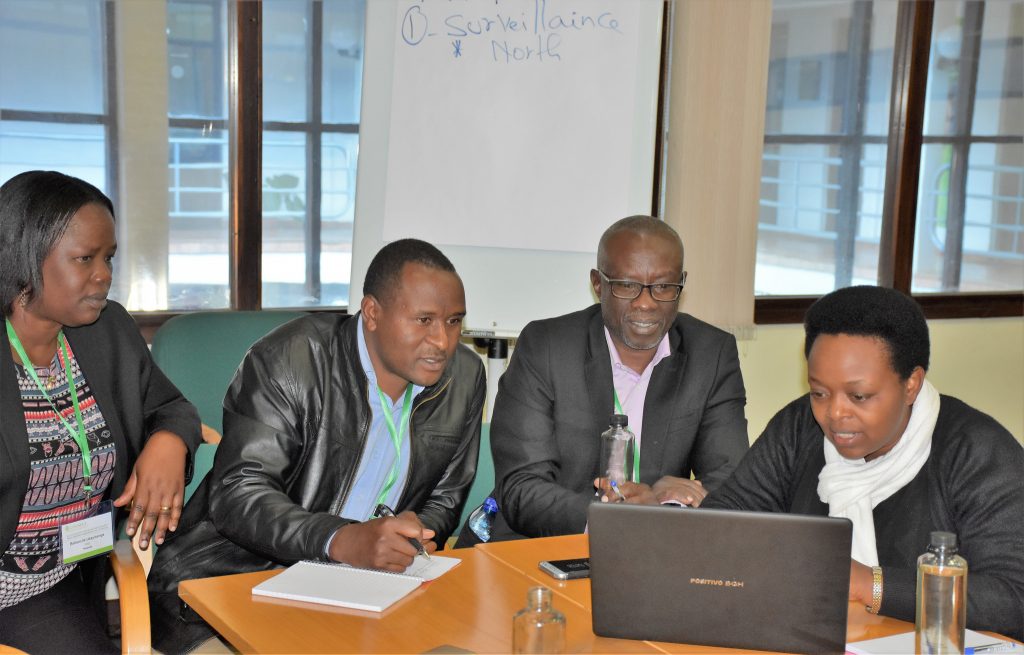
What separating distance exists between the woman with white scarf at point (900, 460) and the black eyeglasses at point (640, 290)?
0.83 meters

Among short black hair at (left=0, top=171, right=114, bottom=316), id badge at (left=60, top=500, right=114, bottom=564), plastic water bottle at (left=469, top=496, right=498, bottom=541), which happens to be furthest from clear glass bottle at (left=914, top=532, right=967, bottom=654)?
short black hair at (left=0, top=171, right=114, bottom=316)

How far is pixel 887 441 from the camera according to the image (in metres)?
2.05

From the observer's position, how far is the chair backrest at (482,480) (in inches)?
122

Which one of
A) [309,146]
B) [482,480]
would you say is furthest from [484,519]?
[309,146]

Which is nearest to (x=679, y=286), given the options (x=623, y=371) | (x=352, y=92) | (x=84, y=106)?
(x=623, y=371)

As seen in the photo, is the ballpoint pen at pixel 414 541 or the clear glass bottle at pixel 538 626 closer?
the clear glass bottle at pixel 538 626

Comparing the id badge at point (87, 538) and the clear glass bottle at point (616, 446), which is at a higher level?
the clear glass bottle at point (616, 446)

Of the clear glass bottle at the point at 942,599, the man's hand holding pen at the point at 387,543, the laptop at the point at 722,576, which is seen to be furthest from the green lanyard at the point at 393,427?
the clear glass bottle at the point at 942,599

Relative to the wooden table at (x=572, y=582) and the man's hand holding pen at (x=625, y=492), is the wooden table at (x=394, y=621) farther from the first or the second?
the man's hand holding pen at (x=625, y=492)

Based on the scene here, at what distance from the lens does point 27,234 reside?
2.34m

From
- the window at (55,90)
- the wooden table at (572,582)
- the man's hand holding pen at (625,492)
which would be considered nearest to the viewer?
the wooden table at (572,582)

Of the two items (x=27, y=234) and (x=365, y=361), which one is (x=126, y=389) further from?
(x=365, y=361)

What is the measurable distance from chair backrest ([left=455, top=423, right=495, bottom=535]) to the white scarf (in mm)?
1180

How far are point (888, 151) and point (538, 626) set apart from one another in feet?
13.3
